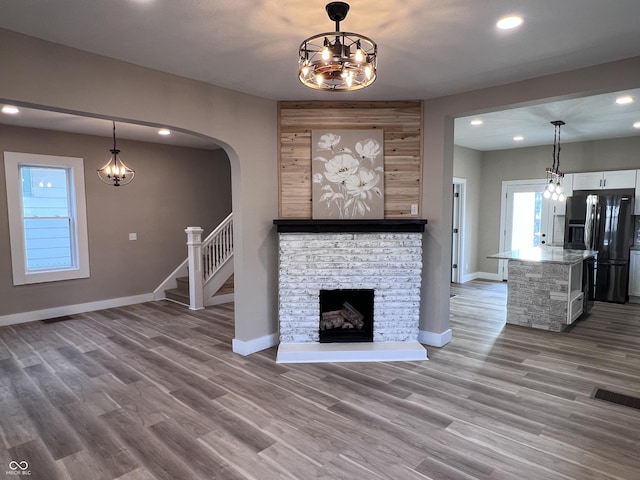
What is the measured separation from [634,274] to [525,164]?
2.68 m

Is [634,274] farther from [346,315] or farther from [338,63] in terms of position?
[338,63]

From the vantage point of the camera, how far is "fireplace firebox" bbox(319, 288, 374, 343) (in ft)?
13.4

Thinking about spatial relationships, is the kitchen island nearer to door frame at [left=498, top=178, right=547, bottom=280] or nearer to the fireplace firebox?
the fireplace firebox

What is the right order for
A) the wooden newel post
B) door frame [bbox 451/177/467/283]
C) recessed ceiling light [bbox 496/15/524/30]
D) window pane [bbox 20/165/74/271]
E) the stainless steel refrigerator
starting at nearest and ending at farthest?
recessed ceiling light [bbox 496/15/524/30]
window pane [bbox 20/165/74/271]
the wooden newel post
the stainless steel refrigerator
door frame [bbox 451/177/467/283]

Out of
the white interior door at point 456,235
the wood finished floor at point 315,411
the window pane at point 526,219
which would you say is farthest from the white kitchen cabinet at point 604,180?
the wood finished floor at point 315,411

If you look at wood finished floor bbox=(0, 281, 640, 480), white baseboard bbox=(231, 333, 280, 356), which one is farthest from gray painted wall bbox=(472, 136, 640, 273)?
white baseboard bbox=(231, 333, 280, 356)

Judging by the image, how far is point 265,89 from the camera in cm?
369

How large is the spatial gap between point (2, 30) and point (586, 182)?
25.7ft

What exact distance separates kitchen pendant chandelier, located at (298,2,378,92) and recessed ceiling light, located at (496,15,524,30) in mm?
931

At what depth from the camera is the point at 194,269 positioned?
19.3ft

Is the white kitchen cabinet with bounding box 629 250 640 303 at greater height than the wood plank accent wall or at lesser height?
lesser

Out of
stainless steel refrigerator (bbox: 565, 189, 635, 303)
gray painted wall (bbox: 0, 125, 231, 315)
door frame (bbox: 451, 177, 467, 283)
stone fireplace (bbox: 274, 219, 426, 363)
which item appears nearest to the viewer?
stone fireplace (bbox: 274, 219, 426, 363)

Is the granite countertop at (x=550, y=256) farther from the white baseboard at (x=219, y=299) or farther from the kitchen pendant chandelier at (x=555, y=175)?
the white baseboard at (x=219, y=299)

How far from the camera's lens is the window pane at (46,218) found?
210 inches
